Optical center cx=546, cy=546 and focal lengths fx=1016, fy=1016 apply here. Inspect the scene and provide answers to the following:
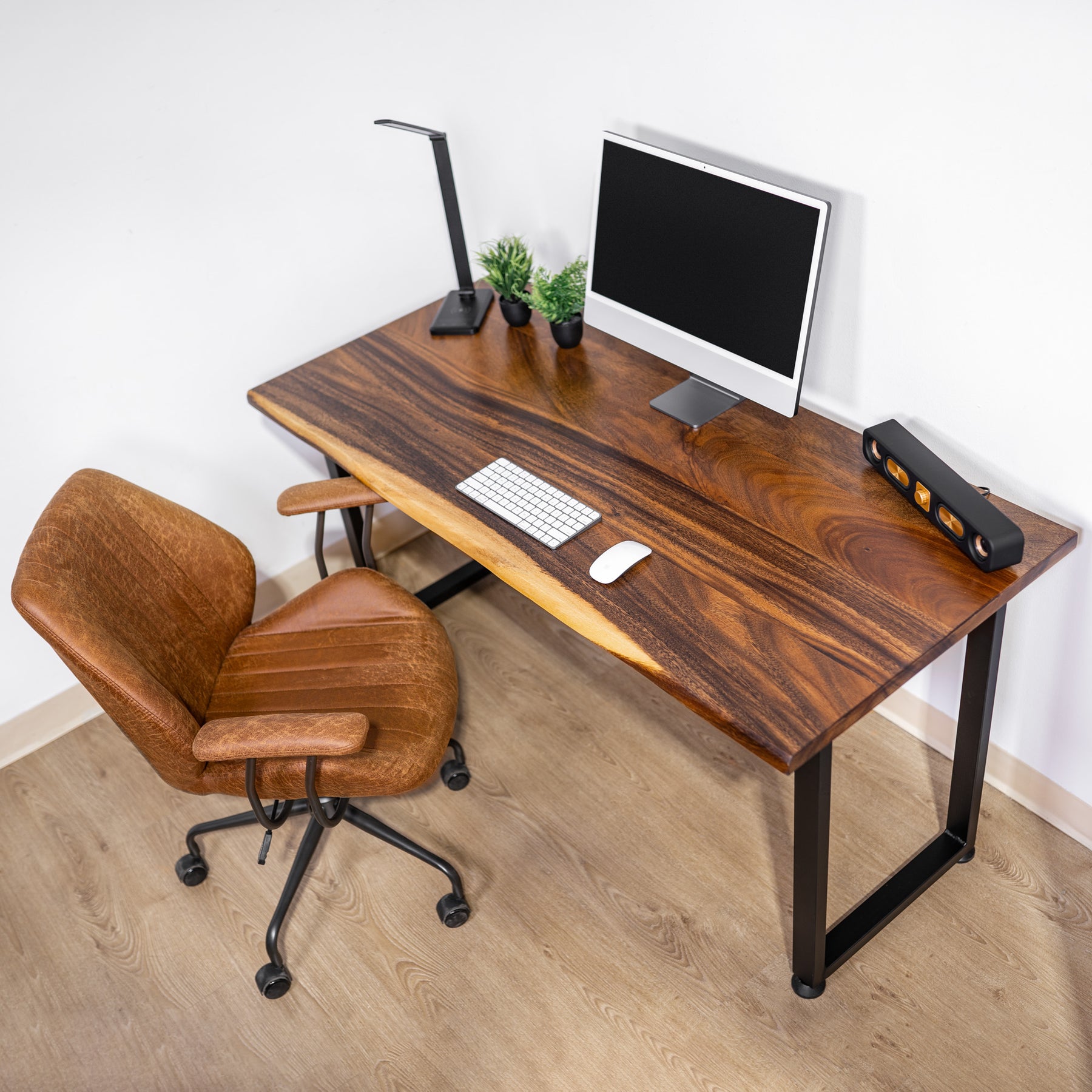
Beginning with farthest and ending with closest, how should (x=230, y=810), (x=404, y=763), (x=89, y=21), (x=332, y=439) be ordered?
(x=230, y=810)
(x=332, y=439)
(x=89, y=21)
(x=404, y=763)

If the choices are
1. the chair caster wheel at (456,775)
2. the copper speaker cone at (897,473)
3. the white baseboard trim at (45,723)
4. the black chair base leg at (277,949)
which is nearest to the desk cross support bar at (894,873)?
the copper speaker cone at (897,473)

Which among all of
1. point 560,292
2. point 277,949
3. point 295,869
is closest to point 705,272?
point 560,292

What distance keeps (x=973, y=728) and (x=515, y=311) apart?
1.38m

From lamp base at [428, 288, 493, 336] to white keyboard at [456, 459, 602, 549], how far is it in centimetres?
57

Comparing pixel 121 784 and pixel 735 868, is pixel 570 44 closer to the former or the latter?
pixel 735 868

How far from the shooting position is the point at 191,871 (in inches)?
90.0

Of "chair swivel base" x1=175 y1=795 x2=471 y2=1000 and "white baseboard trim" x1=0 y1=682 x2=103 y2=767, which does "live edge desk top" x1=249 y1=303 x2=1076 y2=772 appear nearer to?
"chair swivel base" x1=175 y1=795 x2=471 y2=1000

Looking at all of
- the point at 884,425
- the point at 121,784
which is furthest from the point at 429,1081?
the point at 884,425

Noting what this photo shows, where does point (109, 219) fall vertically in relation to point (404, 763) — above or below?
above

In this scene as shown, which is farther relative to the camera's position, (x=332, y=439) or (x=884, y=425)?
(x=332, y=439)

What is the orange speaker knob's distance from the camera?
5.46ft

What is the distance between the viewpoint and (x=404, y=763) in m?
1.85

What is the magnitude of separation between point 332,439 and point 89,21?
98cm

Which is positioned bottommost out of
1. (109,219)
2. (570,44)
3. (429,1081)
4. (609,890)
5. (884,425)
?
(429,1081)
